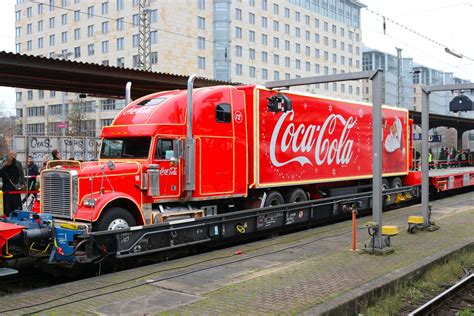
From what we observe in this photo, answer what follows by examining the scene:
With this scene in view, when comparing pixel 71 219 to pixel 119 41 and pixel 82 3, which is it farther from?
pixel 82 3

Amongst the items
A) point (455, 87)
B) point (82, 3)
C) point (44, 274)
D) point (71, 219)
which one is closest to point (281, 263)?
point (71, 219)

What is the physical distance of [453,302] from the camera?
24.1 ft

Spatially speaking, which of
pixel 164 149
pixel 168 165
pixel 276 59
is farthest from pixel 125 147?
pixel 276 59

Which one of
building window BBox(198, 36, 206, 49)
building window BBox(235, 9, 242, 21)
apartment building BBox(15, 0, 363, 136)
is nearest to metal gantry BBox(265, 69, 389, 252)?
apartment building BBox(15, 0, 363, 136)

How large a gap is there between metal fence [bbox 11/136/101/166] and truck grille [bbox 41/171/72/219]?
33.2ft

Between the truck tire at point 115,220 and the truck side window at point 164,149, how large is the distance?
144 cm

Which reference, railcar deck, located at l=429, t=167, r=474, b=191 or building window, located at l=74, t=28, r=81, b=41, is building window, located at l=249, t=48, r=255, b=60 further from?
railcar deck, located at l=429, t=167, r=474, b=191

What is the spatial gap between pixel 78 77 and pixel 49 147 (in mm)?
5128

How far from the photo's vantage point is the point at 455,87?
11.9m

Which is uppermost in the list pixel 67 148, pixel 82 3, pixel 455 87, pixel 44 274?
pixel 82 3

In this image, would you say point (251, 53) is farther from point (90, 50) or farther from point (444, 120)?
point (444, 120)

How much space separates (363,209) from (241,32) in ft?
204

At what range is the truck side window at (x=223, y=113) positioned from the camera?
1123 centimetres

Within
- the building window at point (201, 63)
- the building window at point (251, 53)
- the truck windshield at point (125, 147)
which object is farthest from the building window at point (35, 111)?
the truck windshield at point (125, 147)
